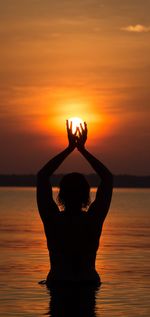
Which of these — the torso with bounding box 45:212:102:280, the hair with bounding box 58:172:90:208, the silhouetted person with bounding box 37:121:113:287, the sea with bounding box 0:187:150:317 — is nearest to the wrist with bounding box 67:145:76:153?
the silhouetted person with bounding box 37:121:113:287

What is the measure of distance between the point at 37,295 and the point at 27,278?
375 centimetres

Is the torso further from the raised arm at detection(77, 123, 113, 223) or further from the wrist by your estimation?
the wrist

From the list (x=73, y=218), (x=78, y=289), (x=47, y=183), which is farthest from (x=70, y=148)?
(x=78, y=289)

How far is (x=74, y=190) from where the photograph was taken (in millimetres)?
9953

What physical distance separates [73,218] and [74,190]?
14.5 inches

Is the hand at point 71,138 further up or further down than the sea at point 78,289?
further up

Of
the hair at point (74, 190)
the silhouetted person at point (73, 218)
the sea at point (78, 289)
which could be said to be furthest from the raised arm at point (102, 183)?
the sea at point (78, 289)

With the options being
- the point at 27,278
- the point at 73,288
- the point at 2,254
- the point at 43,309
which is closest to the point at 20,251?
the point at 2,254

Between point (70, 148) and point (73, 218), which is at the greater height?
point (70, 148)

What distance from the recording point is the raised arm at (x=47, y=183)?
31.9 feet

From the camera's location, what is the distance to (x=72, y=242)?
10242 millimetres

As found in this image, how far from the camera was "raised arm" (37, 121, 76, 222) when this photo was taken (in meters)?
9.73

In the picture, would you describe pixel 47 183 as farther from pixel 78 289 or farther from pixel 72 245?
pixel 78 289

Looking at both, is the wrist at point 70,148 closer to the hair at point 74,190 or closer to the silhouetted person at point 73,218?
the silhouetted person at point 73,218
